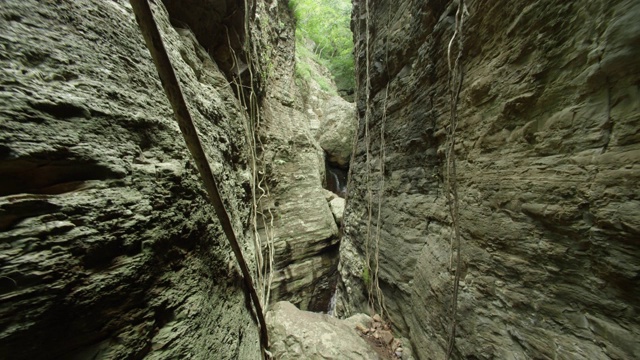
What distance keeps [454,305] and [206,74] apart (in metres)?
3.70

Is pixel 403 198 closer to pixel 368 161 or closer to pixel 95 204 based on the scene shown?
pixel 368 161

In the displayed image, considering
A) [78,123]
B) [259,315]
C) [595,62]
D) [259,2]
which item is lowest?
[259,315]

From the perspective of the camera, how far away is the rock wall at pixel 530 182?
93 centimetres

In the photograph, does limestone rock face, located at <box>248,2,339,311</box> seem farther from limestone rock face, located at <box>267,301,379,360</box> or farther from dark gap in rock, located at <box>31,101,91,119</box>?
dark gap in rock, located at <box>31,101,91,119</box>

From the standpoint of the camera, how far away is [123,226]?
0.99 meters

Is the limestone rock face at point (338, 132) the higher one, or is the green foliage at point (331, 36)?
the green foliage at point (331, 36)

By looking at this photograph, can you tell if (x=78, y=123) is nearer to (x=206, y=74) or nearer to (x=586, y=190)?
(x=206, y=74)

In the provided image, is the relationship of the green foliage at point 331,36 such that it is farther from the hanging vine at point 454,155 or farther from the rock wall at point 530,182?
the rock wall at point 530,182

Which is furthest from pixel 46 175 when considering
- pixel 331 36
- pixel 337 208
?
pixel 331 36

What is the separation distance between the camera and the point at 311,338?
2.39 meters

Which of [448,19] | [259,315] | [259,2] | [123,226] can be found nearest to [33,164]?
[123,226]

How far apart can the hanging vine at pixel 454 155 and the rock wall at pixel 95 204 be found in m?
1.78

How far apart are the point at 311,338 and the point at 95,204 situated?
7.83 ft

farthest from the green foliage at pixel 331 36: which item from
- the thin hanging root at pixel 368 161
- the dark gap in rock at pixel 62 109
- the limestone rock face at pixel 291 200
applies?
the dark gap in rock at pixel 62 109
